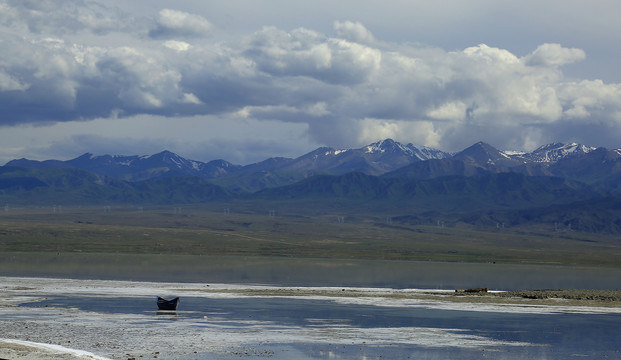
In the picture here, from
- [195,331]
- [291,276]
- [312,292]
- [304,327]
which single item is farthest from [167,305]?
[291,276]

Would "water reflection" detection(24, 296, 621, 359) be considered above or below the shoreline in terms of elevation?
below

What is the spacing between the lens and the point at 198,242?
19600 cm


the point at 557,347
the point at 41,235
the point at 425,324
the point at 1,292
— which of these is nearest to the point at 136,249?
the point at 41,235

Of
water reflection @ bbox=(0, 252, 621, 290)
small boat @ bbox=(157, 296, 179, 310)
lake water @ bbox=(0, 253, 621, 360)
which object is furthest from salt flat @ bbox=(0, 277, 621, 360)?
water reflection @ bbox=(0, 252, 621, 290)

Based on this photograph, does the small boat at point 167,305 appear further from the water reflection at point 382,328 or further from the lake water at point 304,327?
the lake water at point 304,327

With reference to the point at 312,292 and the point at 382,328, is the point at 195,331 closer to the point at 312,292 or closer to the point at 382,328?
the point at 382,328

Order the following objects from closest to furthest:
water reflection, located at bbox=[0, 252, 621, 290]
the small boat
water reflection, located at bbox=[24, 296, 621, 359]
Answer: water reflection, located at bbox=[24, 296, 621, 359] → the small boat → water reflection, located at bbox=[0, 252, 621, 290]

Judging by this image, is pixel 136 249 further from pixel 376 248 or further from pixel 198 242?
pixel 376 248

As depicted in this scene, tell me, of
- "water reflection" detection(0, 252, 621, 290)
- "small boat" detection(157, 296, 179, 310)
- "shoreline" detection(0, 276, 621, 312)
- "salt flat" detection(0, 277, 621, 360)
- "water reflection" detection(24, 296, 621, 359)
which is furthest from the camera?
"water reflection" detection(0, 252, 621, 290)

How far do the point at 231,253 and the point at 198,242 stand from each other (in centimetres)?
3709

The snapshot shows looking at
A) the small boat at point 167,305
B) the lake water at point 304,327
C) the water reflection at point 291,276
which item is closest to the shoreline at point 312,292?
the lake water at point 304,327

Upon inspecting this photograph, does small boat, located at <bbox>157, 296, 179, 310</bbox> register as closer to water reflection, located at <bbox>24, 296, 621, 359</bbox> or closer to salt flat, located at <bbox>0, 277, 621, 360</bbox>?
water reflection, located at <bbox>24, 296, 621, 359</bbox>

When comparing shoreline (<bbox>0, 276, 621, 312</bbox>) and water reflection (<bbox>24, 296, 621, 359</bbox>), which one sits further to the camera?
shoreline (<bbox>0, 276, 621, 312</bbox>)

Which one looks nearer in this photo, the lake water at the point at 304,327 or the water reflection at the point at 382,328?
the lake water at the point at 304,327
